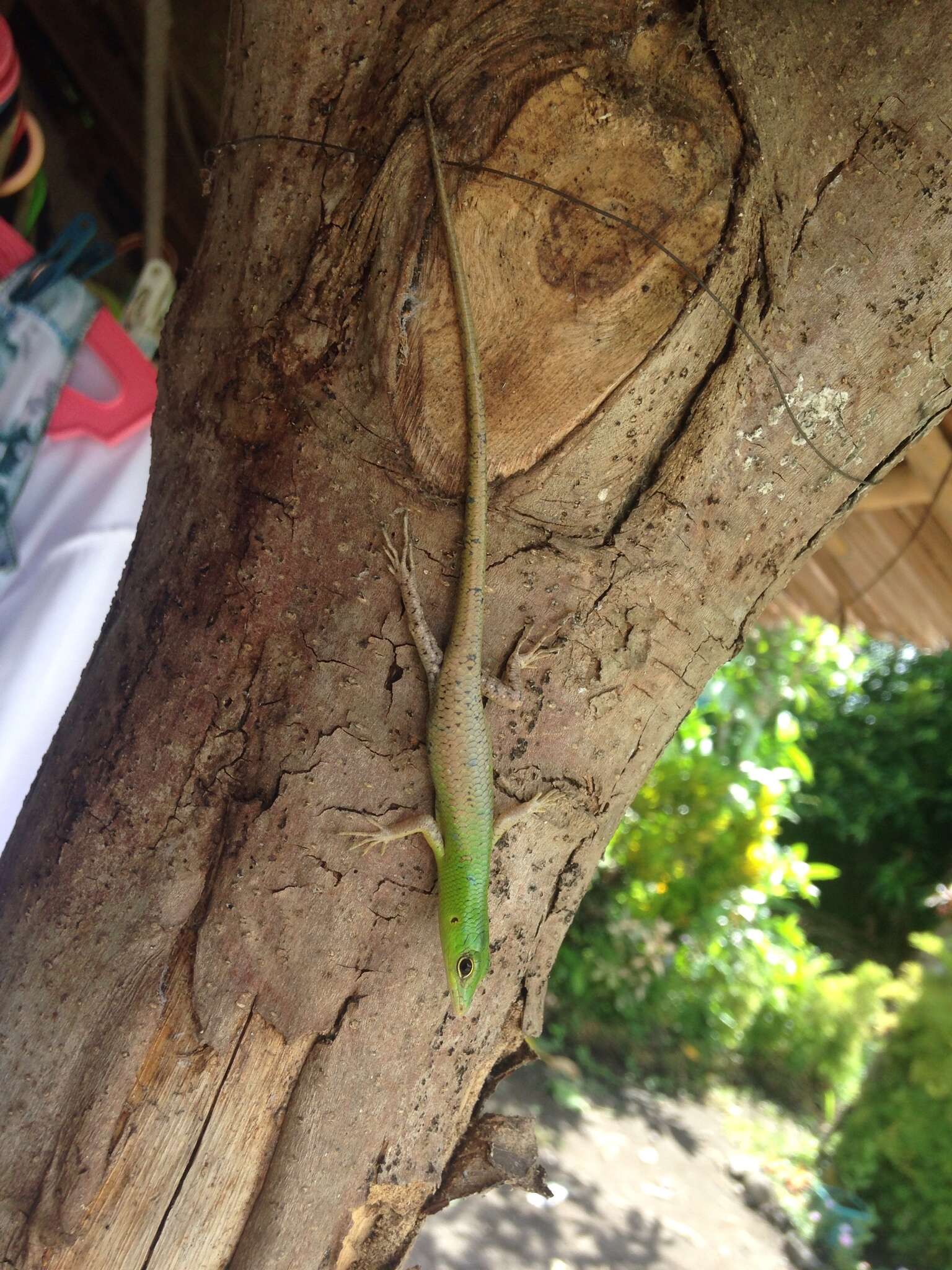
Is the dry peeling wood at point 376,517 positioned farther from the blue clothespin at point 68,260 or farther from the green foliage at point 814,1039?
the green foliage at point 814,1039

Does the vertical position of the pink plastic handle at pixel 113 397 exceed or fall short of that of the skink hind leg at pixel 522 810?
it exceeds it

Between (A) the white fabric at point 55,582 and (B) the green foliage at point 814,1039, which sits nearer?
(A) the white fabric at point 55,582

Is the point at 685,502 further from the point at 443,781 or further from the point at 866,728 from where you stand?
the point at 866,728

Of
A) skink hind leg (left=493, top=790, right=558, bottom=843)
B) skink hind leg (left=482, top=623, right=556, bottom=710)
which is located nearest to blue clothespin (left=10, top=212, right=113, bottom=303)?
skink hind leg (left=482, top=623, right=556, bottom=710)

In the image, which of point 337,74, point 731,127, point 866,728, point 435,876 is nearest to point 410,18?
point 337,74

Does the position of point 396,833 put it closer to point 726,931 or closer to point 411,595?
point 411,595

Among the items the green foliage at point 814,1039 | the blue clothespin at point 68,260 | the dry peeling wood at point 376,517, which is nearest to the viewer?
the dry peeling wood at point 376,517

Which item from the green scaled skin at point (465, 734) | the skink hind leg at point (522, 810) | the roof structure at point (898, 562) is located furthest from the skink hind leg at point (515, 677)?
the roof structure at point (898, 562)

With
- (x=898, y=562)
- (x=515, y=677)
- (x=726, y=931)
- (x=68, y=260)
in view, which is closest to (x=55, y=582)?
(x=68, y=260)
